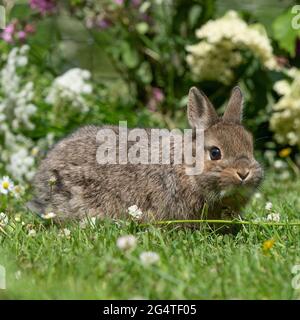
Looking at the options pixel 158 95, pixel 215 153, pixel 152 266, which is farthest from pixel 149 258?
pixel 158 95

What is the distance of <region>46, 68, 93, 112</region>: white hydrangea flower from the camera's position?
6109 mm

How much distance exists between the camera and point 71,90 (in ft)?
20.0

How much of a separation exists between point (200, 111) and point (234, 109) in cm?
22

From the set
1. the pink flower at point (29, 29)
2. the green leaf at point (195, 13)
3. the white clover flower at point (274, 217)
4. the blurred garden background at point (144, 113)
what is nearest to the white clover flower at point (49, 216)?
the blurred garden background at point (144, 113)

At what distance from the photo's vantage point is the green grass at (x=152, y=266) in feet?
8.74

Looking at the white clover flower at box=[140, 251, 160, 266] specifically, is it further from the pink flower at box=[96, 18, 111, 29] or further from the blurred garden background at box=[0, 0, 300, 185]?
the pink flower at box=[96, 18, 111, 29]

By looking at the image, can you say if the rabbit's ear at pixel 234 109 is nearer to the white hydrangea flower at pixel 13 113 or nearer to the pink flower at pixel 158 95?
the white hydrangea flower at pixel 13 113

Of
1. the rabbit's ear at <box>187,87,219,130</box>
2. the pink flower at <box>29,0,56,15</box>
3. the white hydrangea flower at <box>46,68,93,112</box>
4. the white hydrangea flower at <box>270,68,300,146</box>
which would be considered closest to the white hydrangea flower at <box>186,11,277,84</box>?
the white hydrangea flower at <box>270,68,300,146</box>

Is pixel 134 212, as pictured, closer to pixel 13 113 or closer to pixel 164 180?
pixel 164 180

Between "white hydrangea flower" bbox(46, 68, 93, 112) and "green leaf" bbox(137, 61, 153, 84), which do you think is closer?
"white hydrangea flower" bbox(46, 68, 93, 112)

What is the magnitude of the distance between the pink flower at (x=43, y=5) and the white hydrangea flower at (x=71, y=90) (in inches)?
39.5

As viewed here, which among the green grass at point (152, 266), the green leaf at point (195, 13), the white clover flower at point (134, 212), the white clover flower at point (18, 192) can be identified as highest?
the green leaf at point (195, 13)

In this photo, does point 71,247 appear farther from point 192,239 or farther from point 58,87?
point 58,87
